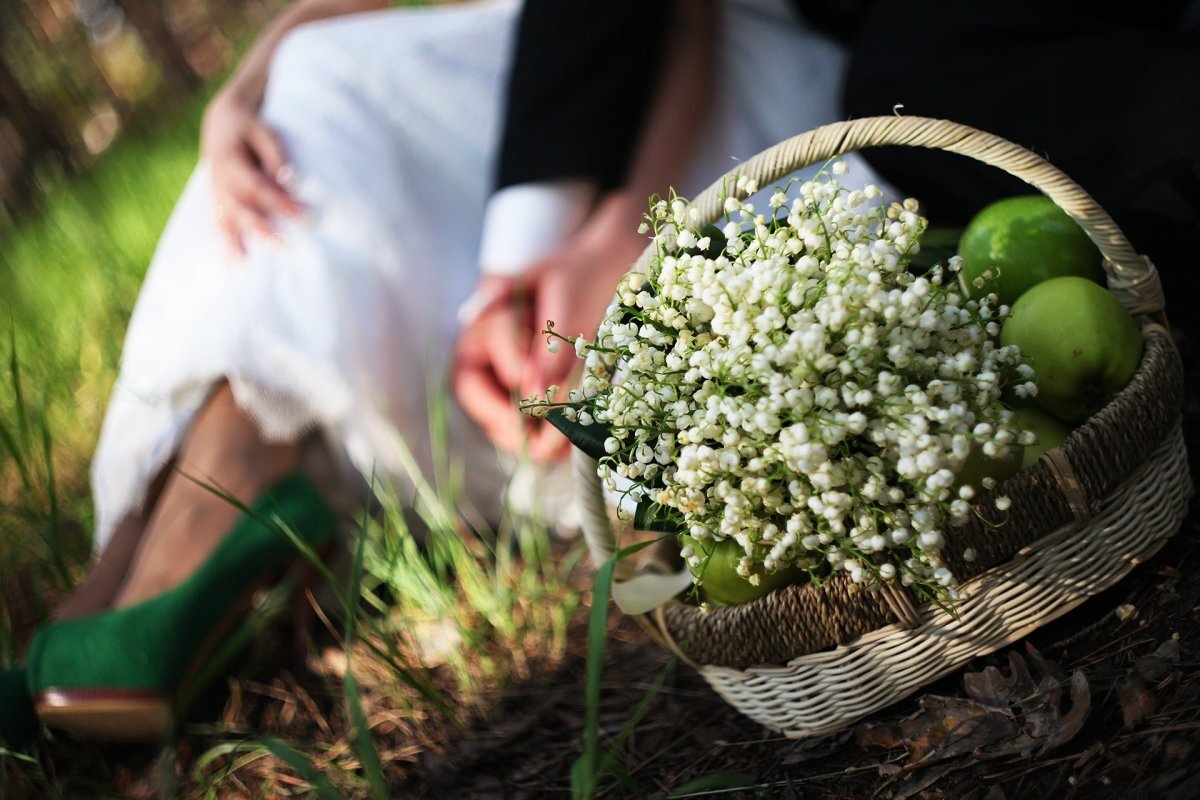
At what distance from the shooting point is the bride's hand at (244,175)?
1.65 m

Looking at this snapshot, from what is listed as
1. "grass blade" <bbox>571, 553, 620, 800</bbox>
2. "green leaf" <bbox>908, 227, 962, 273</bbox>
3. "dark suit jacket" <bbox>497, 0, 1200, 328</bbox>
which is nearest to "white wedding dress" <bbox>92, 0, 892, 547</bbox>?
"dark suit jacket" <bbox>497, 0, 1200, 328</bbox>

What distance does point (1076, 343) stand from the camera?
0.90 m

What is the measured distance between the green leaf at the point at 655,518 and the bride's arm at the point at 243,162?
103 centimetres

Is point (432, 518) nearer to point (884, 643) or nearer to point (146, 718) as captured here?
point (146, 718)

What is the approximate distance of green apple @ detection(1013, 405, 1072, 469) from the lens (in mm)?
916

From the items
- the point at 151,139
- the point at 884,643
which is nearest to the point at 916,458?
the point at 884,643

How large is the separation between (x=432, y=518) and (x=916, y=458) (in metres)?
0.91

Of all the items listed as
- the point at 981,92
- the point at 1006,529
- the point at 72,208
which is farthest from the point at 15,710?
the point at 72,208

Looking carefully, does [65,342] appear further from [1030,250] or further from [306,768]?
[1030,250]

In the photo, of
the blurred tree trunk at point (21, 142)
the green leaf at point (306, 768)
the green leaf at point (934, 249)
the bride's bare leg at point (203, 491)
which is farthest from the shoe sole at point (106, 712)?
the blurred tree trunk at point (21, 142)

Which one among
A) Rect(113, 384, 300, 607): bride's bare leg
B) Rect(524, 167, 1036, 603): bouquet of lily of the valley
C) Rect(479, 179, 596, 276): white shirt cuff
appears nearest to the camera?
Rect(524, 167, 1036, 603): bouquet of lily of the valley

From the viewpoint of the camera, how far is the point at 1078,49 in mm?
1205

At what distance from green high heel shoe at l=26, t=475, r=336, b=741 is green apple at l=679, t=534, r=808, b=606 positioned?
581mm

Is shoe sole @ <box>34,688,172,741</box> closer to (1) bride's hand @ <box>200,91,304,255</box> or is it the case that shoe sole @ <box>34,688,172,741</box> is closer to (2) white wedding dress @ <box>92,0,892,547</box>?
(2) white wedding dress @ <box>92,0,892,547</box>
